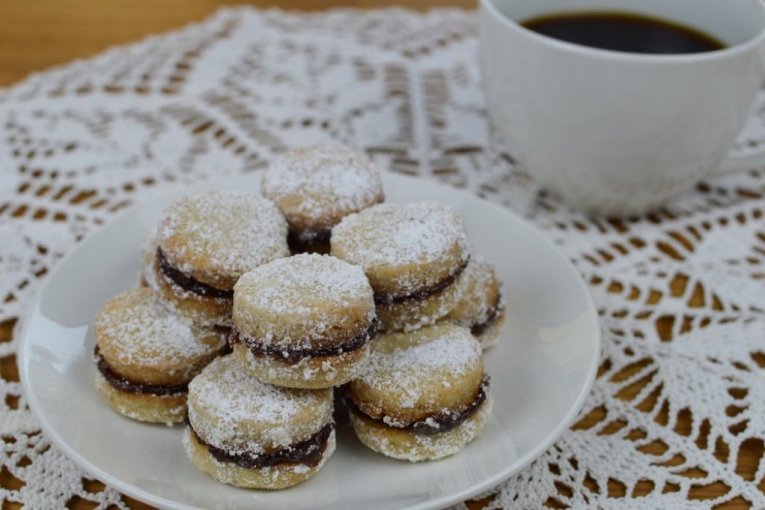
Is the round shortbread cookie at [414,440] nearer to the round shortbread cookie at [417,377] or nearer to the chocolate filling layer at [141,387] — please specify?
the round shortbread cookie at [417,377]

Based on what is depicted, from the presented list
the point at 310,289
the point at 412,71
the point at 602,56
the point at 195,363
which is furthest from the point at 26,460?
the point at 412,71

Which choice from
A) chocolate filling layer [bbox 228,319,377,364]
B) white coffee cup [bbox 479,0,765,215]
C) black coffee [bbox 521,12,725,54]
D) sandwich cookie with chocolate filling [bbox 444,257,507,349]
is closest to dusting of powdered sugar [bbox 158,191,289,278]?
chocolate filling layer [bbox 228,319,377,364]

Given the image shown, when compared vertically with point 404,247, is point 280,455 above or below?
below

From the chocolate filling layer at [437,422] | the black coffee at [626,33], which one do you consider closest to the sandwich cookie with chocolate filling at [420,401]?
the chocolate filling layer at [437,422]

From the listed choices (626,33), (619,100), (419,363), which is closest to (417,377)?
(419,363)

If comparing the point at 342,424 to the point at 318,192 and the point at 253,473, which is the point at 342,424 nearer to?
the point at 253,473

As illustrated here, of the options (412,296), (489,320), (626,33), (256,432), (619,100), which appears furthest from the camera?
(626,33)

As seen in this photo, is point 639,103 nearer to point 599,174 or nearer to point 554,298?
point 599,174
